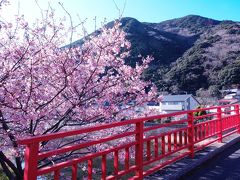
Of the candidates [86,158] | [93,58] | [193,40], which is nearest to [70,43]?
[93,58]

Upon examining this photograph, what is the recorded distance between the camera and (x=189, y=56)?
278 ft

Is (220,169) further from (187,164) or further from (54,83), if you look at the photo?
(54,83)

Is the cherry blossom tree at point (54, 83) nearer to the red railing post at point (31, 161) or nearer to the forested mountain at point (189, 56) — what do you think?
the red railing post at point (31, 161)

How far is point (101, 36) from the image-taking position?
6906mm

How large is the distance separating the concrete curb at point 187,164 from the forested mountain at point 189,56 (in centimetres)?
3749

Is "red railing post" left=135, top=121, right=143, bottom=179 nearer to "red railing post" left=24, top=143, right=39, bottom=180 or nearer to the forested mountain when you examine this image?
"red railing post" left=24, top=143, right=39, bottom=180

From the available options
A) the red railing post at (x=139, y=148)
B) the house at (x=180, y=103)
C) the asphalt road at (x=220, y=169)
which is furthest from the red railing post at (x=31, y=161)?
the house at (x=180, y=103)

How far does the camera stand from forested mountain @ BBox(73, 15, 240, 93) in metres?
68.5

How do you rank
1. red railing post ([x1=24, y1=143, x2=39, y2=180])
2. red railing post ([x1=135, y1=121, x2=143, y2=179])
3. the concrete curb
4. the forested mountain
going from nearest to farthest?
red railing post ([x1=24, y1=143, x2=39, y2=180]) → red railing post ([x1=135, y1=121, x2=143, y2=179]) → the concrete curb → the forested mountain

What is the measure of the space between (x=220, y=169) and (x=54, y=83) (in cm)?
389

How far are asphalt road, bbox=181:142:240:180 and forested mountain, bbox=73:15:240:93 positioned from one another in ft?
125

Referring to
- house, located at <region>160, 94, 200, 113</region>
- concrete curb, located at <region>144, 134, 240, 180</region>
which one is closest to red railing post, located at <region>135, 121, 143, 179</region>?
concrete curb, located at <region>144, 134, 240, 180</region>

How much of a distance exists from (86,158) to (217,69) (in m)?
72.4

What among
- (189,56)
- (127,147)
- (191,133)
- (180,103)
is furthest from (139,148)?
(189,56)
